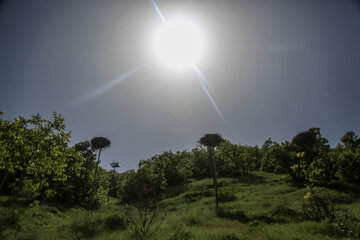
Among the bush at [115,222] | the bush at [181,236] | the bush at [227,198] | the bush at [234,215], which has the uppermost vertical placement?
the bush at [227,198]

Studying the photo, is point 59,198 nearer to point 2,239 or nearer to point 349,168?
point 2,239

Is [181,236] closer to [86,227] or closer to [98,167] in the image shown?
[86,227]

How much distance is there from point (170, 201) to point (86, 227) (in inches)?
727

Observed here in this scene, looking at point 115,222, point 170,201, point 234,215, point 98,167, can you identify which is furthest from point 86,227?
point 98,167

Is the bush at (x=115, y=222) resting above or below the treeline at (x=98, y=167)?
below

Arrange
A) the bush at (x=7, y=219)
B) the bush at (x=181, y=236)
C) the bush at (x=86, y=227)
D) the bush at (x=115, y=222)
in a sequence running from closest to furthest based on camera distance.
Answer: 1. the bush at (x=181, y=236)
2. the bush at (x=7, y=219)
3. the bush at (x=86, y=227)
4. the bush at (x=115, y=222)

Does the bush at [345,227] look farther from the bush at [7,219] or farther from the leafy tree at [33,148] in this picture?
the bush at [7,219]

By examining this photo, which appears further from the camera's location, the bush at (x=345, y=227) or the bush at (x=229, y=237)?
the bush at (x=229, y=237)

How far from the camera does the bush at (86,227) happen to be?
31.0 ft

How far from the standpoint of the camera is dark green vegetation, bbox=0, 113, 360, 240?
777 centimetres

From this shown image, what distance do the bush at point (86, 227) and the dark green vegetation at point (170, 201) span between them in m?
Answer: 0.06

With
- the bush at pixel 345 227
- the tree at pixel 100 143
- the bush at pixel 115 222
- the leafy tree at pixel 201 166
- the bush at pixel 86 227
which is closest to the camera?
the bush at pixel 345 227

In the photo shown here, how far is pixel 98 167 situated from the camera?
3241cm

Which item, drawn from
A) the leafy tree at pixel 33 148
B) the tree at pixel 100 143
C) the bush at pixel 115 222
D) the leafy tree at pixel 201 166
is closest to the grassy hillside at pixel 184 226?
the bush at pixel 115 222
